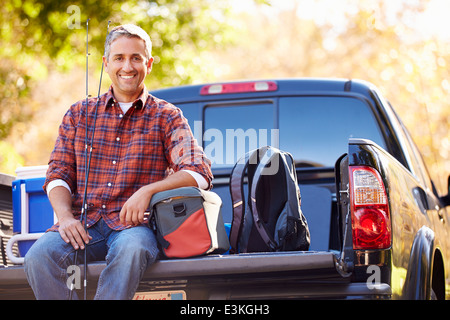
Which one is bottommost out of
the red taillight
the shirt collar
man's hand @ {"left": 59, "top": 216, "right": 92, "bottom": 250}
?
man's hand @ {"left": 59, "top": 216, "right": 92, "bottom": 250}

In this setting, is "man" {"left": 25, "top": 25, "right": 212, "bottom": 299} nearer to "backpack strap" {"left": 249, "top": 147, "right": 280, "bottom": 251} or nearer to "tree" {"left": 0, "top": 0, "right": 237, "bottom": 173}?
"backpack strap" {"left": 249, "top": 147, "right": 280, "bottom": 251}

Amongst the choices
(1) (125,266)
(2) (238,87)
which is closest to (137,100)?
(1) (125,266)

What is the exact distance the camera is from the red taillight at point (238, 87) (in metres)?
4.86

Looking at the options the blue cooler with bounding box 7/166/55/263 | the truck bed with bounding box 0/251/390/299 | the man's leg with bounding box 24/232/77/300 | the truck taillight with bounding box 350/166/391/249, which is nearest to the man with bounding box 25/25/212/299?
the man's leg with bounding box 24/232/77/300

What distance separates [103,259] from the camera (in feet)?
10.9

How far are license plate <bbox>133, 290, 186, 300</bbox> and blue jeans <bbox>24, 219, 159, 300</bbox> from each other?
0.14 m

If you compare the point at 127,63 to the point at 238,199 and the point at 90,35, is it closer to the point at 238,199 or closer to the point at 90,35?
the point at 238,199

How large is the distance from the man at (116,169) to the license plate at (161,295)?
0.46 feet

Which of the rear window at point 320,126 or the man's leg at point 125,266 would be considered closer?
the man's leg at point 125,266

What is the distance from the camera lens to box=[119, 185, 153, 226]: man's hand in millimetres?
3123

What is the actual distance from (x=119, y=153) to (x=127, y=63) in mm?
494

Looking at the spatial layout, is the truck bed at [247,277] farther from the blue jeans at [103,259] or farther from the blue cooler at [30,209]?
the blue cooler at [30,209]

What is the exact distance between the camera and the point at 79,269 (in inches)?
119

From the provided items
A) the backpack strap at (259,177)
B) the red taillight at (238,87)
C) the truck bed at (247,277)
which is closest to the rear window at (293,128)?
the red taillight at (238,87)
